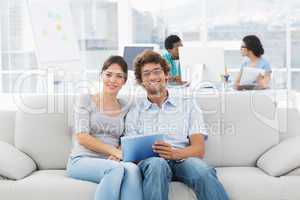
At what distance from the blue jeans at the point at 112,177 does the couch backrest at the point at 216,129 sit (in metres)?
0.41

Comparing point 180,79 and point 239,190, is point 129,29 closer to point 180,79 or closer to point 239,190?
point 180,79

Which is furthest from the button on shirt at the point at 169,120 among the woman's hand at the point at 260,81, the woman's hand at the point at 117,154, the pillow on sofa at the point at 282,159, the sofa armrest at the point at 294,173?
the woman's hand at the point at 260,81

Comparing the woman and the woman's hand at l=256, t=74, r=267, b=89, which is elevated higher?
the woman's hand at l=256, t=74, r=267, b=89

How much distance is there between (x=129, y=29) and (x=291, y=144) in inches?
193

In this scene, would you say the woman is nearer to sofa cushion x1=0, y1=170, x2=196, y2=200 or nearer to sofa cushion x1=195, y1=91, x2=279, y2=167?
sofa cushion x1=0, y1=170, x2=196, y2=200

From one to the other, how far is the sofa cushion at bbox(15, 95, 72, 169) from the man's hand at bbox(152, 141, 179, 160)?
0.67 metres

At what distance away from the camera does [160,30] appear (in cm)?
769

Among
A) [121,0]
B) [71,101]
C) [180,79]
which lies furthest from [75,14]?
[71,101]

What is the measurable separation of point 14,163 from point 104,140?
A: 0.54 m

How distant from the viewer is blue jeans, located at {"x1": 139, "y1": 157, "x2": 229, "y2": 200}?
255 cm

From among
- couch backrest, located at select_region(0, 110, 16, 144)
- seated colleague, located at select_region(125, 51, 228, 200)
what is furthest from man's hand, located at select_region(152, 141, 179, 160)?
couch backrest, located at select_region(0, 110, 16, 144)

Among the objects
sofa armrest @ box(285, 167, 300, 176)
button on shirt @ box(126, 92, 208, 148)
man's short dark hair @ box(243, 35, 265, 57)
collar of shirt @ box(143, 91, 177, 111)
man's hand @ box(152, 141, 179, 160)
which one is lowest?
sofa armrest @ box(285, 167, 300, 176)

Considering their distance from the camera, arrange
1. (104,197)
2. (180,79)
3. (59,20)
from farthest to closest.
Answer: (59,20), (180,79), (104,197)

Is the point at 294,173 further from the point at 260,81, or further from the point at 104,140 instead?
the point at 260,81
